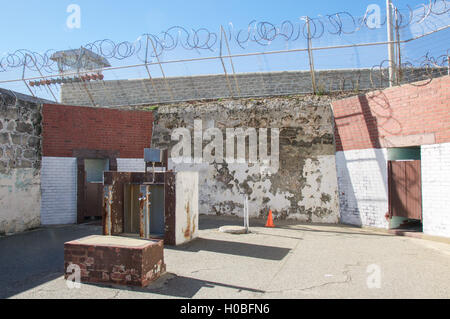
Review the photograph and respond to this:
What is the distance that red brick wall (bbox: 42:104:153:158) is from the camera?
392 inches

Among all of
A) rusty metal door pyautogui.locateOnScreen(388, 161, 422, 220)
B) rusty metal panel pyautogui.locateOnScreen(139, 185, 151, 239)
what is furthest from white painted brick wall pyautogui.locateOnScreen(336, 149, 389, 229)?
rusty metal panel pyautogui.locateOnScreen(139, 185, 151, 239)

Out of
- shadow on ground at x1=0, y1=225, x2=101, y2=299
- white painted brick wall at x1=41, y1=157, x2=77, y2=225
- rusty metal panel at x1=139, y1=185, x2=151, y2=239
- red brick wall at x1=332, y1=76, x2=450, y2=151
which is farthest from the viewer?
white painted brick wall at x1=41, y1=157, x2=77, y2=225

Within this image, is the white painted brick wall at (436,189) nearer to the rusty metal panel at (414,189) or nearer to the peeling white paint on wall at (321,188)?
the rusty metal panel at (414,189)

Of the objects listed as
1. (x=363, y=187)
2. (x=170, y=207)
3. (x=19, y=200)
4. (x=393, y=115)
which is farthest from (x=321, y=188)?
(x=19, y=200)

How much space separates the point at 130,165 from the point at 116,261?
6665 mm

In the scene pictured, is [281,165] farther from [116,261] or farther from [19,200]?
[19,200]

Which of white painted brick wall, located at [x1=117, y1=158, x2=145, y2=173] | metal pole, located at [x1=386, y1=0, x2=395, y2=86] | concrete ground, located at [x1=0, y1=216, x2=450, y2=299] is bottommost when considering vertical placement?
concrete ground, located at [x1=0, y1=216, x2=450, y2=299]

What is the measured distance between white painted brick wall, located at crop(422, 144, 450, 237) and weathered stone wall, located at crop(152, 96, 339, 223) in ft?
8.55

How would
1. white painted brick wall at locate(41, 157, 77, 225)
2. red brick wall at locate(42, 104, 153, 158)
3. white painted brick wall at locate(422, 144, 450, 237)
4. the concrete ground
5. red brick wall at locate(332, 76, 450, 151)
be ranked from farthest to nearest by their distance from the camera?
red brick wall at locate(42, 104, 153, 158) < white painted brick wall at locate(41, 157, 77, 225) < red brick wall at locate(332, 76, 450, 151) < white painted brick wall at locate(422, 144, 450, 237) < the concrete ground

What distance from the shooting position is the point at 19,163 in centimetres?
905

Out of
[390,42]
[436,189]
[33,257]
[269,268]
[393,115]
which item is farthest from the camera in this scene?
[390,42]

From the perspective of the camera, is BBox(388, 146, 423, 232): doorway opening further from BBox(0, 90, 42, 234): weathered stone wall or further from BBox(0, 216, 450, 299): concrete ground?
BBox(0, 90, 42, 234): weathered stone wall

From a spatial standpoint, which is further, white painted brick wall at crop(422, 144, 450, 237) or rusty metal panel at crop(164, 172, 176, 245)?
white painted brick wall at crop(422, 144, 450, 237)

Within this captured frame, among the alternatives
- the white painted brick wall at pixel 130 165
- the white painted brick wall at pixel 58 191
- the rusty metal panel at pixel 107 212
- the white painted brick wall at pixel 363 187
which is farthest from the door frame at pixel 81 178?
the white painted brick wall at pixel 363 187
